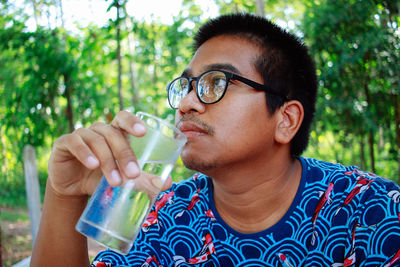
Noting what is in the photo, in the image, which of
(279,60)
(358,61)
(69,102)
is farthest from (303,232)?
(69,102)

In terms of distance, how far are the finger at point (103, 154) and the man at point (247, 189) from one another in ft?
0.61

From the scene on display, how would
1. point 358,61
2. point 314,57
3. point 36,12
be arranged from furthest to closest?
point 36,12, point 314,57, point 358,61

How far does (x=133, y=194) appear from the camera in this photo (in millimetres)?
1137

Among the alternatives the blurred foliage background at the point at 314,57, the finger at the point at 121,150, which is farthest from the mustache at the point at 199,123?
the blurred foliage background at the point at 314,57

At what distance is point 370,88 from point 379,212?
3091 mm

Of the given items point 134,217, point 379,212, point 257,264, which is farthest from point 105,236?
point 379,212

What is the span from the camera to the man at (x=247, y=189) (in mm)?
1573

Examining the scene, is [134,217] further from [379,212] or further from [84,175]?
[379,212]

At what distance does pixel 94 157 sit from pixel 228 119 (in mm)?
811

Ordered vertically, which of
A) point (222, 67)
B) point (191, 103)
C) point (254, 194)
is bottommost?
point (254, 194)

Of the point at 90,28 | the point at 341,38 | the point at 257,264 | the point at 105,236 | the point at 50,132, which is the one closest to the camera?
the point at 105,236

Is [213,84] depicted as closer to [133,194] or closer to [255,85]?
[255,85]

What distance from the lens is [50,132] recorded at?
4887 millimetres

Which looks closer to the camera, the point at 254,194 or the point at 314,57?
the point at 254,194
